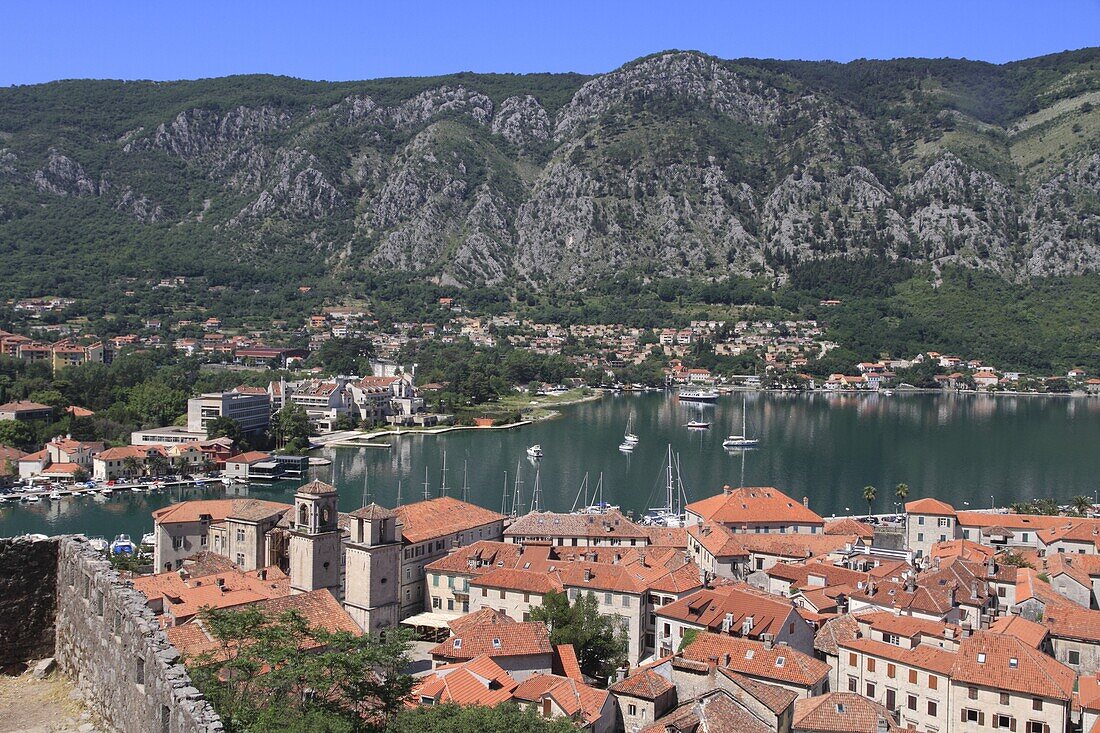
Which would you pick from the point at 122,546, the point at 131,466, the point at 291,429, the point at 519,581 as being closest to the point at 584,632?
the point at 519,581

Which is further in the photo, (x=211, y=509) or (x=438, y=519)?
(x=211, y=509)

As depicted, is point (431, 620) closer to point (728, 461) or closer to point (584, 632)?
point (584, 632)

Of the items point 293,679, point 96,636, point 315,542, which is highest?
point 96,636

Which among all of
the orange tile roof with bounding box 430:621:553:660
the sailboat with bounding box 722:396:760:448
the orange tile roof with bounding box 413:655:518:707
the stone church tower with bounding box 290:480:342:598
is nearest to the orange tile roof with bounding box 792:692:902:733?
the orange tile roof with bounding box 413:655:518:707

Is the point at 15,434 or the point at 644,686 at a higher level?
the point at 644,686

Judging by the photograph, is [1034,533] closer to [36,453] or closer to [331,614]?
[331,614]
